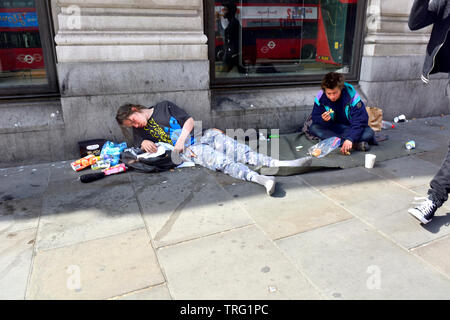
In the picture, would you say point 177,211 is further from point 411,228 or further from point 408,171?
point 408,171

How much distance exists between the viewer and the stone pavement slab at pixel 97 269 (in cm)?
218

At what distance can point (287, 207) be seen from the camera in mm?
3252

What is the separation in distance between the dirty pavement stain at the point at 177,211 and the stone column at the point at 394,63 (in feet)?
13.4

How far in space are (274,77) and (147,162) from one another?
294 centimetres

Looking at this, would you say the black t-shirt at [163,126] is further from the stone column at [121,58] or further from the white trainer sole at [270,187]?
the white trainer sole at [270,187]

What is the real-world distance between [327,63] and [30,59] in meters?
5.04

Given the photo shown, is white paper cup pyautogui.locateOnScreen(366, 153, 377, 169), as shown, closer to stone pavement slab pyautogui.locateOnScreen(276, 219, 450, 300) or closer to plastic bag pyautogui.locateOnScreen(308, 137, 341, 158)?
plastic bag pyautogui.locateOnScreen(308, 137, 341, 158)

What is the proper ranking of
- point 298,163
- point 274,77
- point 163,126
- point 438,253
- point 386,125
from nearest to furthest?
point 438,253, point 298,163, point 163,126, point 274,77, point 386,125

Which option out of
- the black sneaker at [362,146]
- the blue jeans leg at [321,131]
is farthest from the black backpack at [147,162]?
the black sneaker at [362,146]

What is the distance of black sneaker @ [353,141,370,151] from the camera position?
477cm

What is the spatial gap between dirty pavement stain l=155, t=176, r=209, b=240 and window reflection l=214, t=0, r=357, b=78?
239 centimetres

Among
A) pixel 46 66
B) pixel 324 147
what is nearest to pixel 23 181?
pixel 46 66

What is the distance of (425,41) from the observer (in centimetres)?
643
